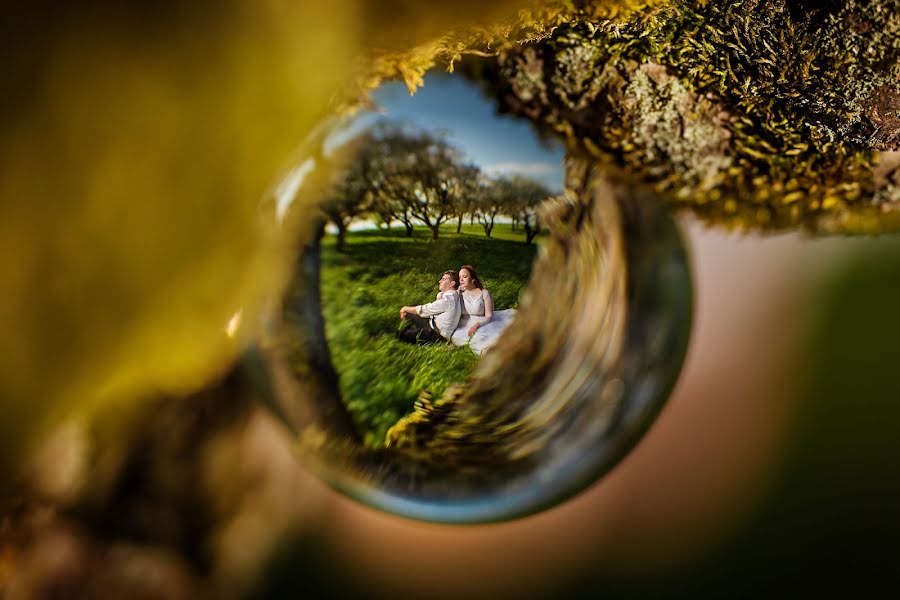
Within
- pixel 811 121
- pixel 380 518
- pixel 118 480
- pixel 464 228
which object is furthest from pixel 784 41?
pixel 380 518

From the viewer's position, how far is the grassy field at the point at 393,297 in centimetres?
36

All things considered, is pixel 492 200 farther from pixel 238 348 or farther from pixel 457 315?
pixel 238 348

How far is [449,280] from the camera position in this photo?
363mm

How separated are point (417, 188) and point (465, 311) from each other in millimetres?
77

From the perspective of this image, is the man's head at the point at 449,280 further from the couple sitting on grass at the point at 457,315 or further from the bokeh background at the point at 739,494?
the bokeh background at the point at 739,494

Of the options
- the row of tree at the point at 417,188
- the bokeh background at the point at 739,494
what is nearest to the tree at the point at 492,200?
the row of tree at the point at 417,188

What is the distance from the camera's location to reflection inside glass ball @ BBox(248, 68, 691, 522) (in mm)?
367

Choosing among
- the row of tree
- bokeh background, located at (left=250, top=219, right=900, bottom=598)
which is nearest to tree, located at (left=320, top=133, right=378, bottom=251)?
the row of tree

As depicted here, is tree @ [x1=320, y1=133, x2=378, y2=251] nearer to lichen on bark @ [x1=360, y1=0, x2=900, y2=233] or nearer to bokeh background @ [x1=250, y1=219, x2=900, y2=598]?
lichen on bark @ [x1=360, y1=0, x2=900, y2=233]

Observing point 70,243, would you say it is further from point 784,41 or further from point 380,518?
point 380,518

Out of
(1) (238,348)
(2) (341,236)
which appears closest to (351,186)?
(2) (341,236)

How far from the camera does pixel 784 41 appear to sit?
0.35m

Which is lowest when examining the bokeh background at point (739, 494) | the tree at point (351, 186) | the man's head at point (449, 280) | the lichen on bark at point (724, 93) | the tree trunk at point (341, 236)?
the bokeh background at point (739, 494)

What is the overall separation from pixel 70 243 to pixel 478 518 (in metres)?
0.34
